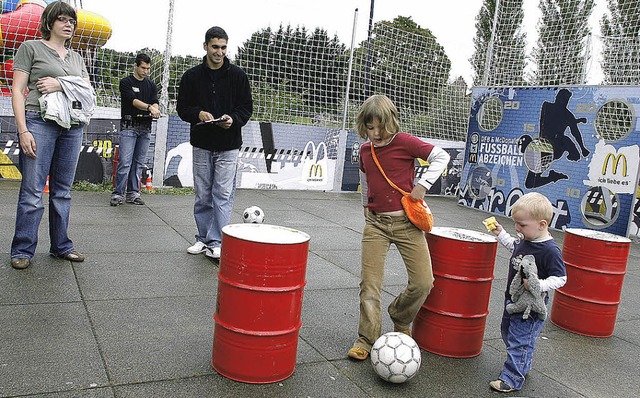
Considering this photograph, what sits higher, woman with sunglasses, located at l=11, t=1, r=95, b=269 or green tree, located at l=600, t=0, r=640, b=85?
green tree, located at l=600, t=0, r=640, b=85

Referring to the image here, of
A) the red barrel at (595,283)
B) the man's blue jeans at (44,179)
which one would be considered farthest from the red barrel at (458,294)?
the man's blue jeans at (44,179)

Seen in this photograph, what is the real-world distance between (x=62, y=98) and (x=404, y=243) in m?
2.91

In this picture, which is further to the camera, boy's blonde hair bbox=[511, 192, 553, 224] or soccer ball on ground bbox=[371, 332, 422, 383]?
boy's blonde hair bbox=[511, 192, 553, 224]

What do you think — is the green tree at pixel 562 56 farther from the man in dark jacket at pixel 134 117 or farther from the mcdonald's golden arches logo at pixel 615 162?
the man in dark jacket at pixel 134 117

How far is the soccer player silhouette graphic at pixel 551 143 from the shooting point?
9508 mm

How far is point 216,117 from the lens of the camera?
214 inches

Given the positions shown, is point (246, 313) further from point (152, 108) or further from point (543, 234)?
point (152, 108)

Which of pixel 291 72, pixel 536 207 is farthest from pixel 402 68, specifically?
pixel 536 207

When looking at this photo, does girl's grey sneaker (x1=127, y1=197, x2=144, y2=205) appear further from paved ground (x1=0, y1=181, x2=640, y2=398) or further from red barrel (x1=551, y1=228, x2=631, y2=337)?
red barrel (x1=551, y1=228, x2=631, y2=337)

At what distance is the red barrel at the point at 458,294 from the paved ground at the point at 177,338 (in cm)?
12

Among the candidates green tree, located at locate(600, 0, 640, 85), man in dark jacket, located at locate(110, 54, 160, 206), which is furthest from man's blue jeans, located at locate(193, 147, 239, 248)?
green tree, located at locate(600, 0, 640, 85)

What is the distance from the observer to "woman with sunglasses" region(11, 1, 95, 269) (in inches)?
177

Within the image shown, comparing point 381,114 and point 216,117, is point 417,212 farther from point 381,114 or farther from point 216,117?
point 216,117

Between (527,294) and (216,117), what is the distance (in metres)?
3.22
